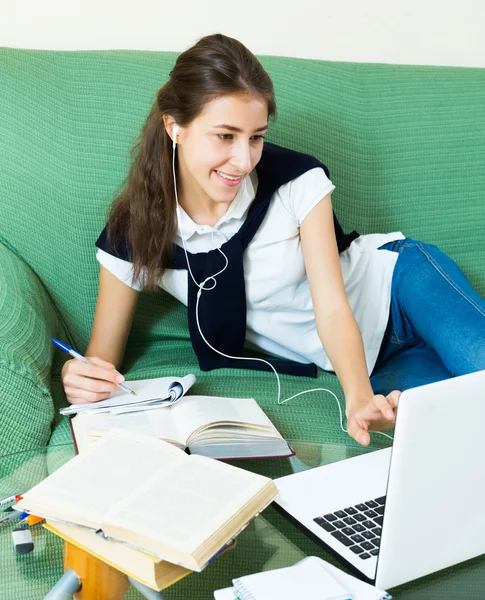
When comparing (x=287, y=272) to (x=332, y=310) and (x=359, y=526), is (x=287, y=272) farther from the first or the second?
(x=359, y=526)

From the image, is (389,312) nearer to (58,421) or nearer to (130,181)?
(130,181)

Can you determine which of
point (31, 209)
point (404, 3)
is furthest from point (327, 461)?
point (404, 3)

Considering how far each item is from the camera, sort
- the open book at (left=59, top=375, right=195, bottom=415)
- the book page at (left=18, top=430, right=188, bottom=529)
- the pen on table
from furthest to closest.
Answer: the open book at (left=59, top=375, right=195, bottom=415) → the pen on table → the book page at (left=18, top=430, right=188, bottom=529)

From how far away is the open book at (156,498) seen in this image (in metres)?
0.80

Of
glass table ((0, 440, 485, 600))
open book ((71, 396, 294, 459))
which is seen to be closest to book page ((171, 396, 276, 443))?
open book ((71, 396, 294, 459))

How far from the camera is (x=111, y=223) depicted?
5.26 feet

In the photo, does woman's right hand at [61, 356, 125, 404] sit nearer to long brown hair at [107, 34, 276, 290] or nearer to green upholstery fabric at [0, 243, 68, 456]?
green upholstery fabric at [0, 243, 68, 456]

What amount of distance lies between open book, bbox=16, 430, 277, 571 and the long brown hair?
64cm

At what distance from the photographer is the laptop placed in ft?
2.44

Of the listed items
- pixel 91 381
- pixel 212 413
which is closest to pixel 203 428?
pixel 212 413

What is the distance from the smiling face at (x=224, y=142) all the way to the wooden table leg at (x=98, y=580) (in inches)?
31.1

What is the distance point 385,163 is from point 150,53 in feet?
2.01

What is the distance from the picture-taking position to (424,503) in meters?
0.78

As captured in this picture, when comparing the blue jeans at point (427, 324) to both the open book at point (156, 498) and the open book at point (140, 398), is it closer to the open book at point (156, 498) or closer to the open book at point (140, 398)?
the open book at point (140, 398)
